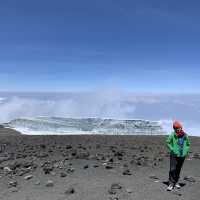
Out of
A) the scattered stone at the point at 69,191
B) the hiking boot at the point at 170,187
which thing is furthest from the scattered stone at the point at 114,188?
the hiking boot at the point at 170,187

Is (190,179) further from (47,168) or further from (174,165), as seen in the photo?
(47,168)

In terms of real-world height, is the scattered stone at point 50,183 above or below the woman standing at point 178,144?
below

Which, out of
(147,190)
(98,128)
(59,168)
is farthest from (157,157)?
(98,128)

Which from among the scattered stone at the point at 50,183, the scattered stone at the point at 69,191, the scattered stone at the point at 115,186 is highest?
the scattered stone at the point at 115,186

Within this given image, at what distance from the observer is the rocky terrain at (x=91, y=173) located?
9414 millimetres

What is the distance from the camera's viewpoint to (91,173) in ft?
38.3

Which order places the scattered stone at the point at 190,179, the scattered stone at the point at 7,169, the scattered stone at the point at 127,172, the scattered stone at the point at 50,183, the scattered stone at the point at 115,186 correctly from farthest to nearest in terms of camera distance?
the scattered stone at the point at 7,169 < the scattered stone at the point at 127,172 < the scattered stone at the point at 190,179 < the scattered stone at the point at 50,183 < the scattered stone at the point at 115,186

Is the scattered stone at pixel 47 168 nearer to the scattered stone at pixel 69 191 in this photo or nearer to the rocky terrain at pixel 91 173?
the rocky terrain at pixel 91 173

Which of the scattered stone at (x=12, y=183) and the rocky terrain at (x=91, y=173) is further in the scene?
the scattered stone at (x=12, y=183)

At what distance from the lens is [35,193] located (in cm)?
974

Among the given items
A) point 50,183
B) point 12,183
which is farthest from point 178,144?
point 12,183

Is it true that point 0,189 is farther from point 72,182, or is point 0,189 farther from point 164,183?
point 164,183

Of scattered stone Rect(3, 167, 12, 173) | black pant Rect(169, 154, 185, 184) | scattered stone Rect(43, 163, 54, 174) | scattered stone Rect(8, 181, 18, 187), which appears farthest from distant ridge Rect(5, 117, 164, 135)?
black pant Rect(169, 154, 185, 184)

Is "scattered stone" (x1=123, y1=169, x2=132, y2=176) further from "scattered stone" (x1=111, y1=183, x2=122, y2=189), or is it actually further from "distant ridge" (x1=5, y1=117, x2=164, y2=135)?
"distant ridge" (x1=5, y1=117, x2=164, y2=135)
